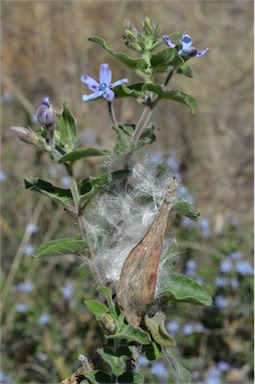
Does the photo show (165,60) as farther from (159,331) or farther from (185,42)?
(159,331)

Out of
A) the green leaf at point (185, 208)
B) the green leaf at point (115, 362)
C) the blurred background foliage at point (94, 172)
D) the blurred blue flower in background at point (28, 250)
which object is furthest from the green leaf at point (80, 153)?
the blurred blue flower in background at point (28, 250)

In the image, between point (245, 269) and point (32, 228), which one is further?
point (32, 228)

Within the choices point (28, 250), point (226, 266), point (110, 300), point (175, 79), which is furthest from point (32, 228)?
point (110, 300)

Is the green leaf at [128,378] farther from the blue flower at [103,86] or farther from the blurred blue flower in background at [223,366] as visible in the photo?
the blurred blue flower in background at [223,366]

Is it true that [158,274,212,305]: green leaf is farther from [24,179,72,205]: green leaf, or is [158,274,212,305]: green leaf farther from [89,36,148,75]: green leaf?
[89,36,148,75]: green leaf

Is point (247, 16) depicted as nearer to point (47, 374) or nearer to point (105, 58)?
point (105, 58)

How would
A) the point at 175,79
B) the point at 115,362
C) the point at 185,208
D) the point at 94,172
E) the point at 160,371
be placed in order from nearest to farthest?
the point at 115,362
the point at 185,208
the point at 160,371
the point at 94,172
the point at 175,79
